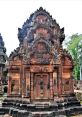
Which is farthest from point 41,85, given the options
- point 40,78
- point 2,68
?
point 2,68

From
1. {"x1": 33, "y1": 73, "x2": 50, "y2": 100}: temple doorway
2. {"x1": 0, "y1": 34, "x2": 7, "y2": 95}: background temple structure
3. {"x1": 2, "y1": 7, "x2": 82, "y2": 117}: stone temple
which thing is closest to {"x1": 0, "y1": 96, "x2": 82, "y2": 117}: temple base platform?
{"x1": 2, "y1": 7, "x2": 82, "y2": 117}: stone temple

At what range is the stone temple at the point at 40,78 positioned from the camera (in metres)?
14.8

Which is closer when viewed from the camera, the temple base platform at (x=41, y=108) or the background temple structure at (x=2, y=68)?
the temple base platform at (x=41, y=108)

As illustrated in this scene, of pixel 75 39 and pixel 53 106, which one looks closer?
pixel 53 106

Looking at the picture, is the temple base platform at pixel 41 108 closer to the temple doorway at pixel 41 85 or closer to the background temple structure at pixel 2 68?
the temple doorway at pixel 41 85

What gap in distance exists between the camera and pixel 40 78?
1546 cm

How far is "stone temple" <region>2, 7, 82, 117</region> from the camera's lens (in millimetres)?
14773

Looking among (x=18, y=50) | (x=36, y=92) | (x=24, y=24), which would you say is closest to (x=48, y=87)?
(x=36, y=92)

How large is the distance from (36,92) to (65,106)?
192 cm

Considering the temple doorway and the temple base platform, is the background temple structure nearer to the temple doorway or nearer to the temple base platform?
the temple base platform

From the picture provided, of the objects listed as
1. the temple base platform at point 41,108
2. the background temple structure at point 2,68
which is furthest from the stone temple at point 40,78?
the background temple structure at point 2,68

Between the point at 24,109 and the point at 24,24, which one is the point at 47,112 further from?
the point at 24,24

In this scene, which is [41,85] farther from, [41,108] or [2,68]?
[2,68]

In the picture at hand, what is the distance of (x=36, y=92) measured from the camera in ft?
50.3
